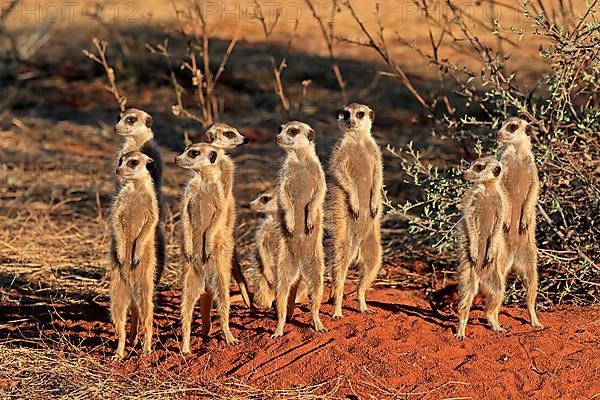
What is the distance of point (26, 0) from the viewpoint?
2409 cm

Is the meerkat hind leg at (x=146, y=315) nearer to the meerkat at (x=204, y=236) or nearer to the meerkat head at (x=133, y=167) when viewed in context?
the meerkat at (x=204, y=236)

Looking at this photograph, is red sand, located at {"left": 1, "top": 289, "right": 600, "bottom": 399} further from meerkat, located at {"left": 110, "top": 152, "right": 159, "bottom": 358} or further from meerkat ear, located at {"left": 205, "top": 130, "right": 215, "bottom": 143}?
meerkat ear, located at {"left": 205, "top": 130, "right": 215, "bottom": 143}

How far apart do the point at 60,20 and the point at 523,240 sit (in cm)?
1632

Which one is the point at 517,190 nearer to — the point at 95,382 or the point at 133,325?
the point at 133,325

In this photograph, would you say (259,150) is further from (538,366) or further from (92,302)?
(538,366)

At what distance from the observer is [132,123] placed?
827 centimetres

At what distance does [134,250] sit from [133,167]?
566 millimetres

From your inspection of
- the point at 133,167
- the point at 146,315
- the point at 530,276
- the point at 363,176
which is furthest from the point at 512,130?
the point at 146,315

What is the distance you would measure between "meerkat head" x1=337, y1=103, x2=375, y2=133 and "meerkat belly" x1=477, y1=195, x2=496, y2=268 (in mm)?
1231

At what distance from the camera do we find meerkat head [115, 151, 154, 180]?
23.2 ft

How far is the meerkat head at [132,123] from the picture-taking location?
8242 millimetres

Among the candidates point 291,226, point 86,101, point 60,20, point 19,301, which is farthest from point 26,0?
point 291,226

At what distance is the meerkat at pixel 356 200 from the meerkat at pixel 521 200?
0.98 metres

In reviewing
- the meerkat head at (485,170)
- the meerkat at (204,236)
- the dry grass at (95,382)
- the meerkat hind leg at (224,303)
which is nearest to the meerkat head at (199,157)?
the meerkat at (204,236)
